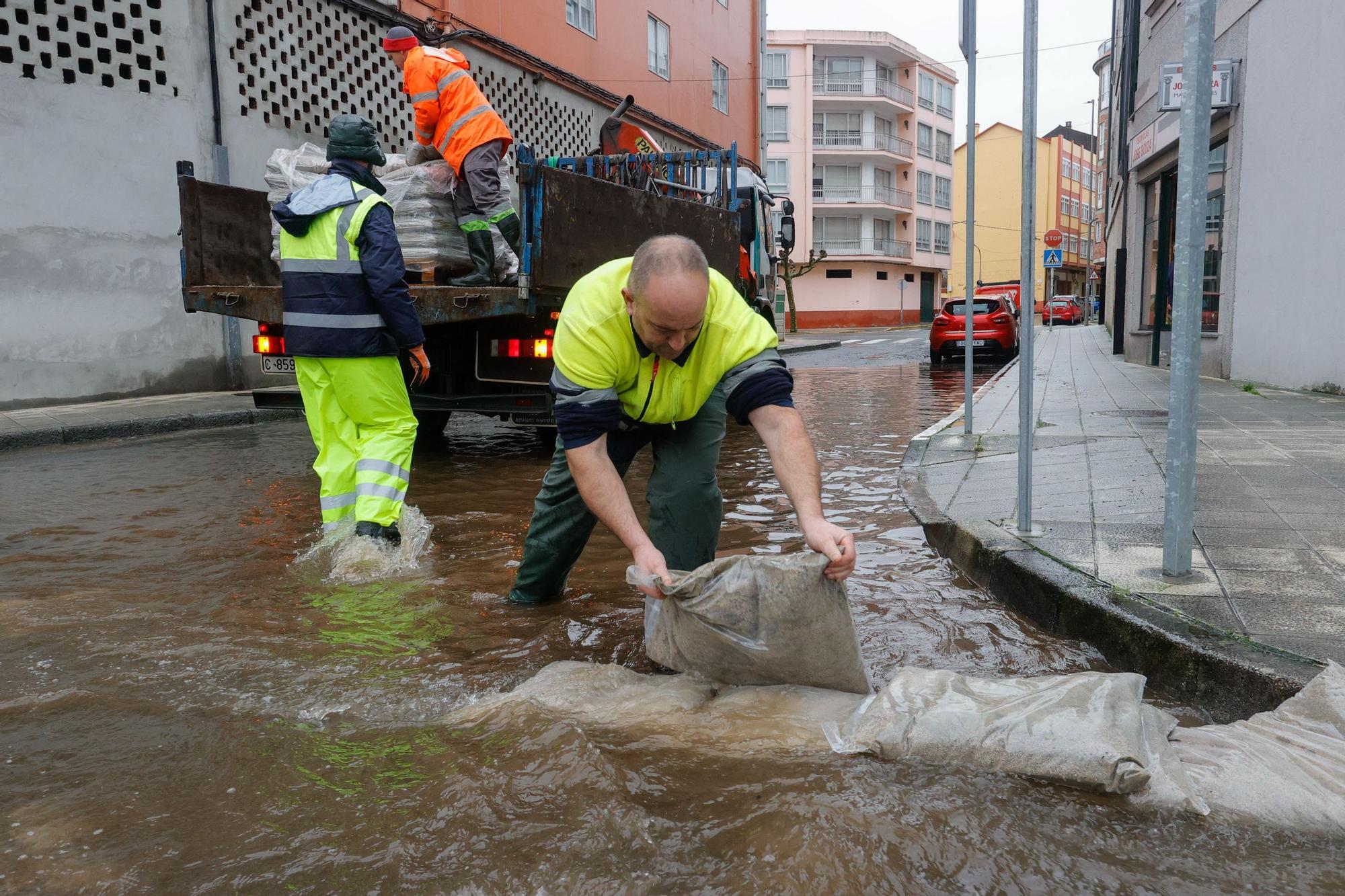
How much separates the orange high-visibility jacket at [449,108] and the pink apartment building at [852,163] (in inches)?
1708

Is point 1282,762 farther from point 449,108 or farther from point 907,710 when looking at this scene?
point 449,108

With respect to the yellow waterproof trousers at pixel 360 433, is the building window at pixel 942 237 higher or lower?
higher

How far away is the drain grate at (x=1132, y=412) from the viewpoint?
8.59 meters

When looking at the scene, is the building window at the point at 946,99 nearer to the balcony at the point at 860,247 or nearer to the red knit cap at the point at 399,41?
the balcony at the point at 860,247

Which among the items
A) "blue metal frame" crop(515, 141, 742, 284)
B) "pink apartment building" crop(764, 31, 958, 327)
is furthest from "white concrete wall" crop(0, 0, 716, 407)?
"pink apartment building" crop(764, 31, 958, 327)

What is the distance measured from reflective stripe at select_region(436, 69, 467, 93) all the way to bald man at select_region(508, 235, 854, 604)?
397cm

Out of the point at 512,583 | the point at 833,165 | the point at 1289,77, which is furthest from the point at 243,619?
the point at 833,165

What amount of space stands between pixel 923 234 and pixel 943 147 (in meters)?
6.80

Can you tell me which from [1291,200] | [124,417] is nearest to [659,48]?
[1291,200]

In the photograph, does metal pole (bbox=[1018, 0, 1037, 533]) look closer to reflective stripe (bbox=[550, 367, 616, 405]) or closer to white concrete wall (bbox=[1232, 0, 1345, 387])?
reflective stripe (bbox=[550, 367, 616, 405])

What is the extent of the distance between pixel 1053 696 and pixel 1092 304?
61.9 metres

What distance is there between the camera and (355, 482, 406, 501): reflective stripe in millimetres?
4418

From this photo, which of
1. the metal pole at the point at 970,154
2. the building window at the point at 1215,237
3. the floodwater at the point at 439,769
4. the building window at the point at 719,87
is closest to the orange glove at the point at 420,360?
the floodwater at the point at 439,769

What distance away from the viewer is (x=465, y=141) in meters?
6.43
